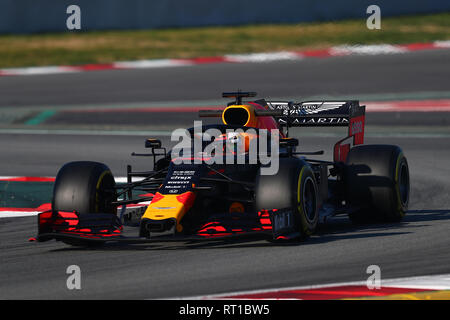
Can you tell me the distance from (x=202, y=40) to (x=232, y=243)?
1608cm

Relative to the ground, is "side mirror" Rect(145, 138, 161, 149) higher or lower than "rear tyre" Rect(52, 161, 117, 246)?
higher

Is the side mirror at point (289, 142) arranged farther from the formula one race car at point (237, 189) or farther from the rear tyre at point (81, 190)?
the rear tyre at point (81, 190)

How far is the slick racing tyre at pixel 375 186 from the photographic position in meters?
9.79

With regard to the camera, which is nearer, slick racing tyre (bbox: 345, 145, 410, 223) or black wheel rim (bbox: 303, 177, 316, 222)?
black wheel rim (bbox: 303, 177, 316, 222)

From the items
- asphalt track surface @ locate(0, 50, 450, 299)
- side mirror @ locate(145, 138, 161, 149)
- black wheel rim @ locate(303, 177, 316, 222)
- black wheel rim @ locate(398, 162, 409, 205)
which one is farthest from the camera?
black wheel rim @ locate(398, 162, 409, 205)

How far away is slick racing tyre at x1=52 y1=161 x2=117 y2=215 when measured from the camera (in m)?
8.90

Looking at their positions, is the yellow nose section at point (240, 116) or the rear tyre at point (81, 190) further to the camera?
the yellow nose section at point (240, 116)

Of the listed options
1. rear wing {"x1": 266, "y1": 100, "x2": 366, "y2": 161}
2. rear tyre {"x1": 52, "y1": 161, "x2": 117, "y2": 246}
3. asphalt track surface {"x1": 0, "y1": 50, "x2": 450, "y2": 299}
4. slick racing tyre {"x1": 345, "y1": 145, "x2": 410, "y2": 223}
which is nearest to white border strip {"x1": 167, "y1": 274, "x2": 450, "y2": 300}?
asphalt track surface {"x1": 0, "y1": 50, "x2": 450, "y2": 299}

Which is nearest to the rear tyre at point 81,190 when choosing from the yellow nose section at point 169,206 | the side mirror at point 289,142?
the yellow nose section at point 169,206

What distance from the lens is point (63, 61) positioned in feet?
76.6

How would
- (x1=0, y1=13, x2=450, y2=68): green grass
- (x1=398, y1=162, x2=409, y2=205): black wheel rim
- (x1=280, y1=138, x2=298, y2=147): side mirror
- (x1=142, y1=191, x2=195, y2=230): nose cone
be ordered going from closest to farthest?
1. (x1=142, y1=191, x2=195, y2=230): nose cone
2. (x1=280, y1=138, x2=298, y2=147): side mirror
3. (x1=398, y1=162, x2=409, y2=205): black wheel rim
4. (x1=0, y1=13, x2=450, y2=68): green grass

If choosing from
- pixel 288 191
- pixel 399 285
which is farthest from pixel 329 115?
pixel 399 285

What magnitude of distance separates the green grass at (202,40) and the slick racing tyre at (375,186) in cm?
1191

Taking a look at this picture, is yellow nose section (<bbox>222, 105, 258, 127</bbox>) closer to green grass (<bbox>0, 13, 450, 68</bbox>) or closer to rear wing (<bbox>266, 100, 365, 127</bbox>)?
rear wing (<bbox>266, 100, 365, 127</bbox>)
